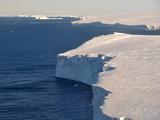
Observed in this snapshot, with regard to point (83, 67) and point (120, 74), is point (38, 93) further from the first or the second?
point (120, 74)

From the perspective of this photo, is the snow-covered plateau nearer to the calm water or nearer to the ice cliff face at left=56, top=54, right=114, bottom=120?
the ice cliff face at left=56, top=54, right=114, bottom=120

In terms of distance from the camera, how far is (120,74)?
39312mm

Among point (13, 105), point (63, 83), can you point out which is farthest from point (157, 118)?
point (63, 83)

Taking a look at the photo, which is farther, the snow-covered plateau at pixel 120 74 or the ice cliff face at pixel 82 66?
the ice cliff face at pixel 82 66

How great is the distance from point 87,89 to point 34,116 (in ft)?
36.4

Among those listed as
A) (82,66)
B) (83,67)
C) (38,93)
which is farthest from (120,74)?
(82,66)

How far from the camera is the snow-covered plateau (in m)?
29.0

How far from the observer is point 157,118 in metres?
26.5

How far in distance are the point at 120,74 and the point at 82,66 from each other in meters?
12.2

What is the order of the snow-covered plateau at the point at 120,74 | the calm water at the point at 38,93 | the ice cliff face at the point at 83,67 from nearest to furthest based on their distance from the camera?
the snow-covered plateau at the point at 120,74 < the calm water at the point at 38,93 < the ice cliff face at the point at 83,67

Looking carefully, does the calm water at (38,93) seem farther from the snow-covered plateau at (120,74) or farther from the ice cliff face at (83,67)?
the snow-covered plateau at (120,74)

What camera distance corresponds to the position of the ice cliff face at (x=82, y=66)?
158 feet

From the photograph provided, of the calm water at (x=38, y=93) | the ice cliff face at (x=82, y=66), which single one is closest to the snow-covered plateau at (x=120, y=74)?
the ice cliff face at (x=82, y=66)

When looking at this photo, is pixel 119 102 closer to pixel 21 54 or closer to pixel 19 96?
pixel 19 96
